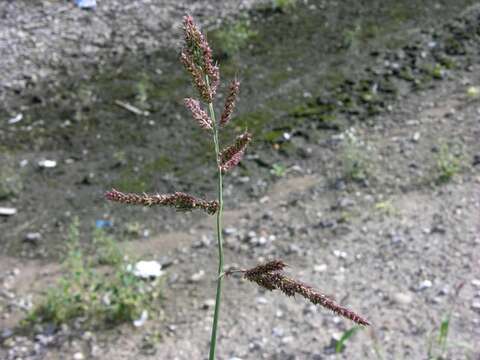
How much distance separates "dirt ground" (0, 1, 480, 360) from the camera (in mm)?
3666

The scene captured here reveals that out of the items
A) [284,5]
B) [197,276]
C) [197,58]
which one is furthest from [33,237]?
[197,58]

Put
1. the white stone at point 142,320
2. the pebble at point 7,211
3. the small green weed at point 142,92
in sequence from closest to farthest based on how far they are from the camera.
→ 1. the white stone at point 142,320
2. the pebble at point 7,211
3. the small green weed at point 142,92

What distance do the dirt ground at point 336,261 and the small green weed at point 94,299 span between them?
0.11 metres

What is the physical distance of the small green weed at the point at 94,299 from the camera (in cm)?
404

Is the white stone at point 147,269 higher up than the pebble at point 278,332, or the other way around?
the pebble at point 278,332

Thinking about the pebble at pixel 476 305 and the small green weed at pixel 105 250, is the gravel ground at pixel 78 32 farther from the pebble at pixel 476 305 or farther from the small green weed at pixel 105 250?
the pebble at pixel 476 305

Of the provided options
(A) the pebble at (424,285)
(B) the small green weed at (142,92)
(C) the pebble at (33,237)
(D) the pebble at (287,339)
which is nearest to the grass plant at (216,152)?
(D) the pebble at (287,339)

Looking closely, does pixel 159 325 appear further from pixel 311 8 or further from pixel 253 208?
pixel 311 8

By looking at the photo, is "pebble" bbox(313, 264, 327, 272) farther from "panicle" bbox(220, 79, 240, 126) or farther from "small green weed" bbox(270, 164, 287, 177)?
"panicle" bbox(220, 79, 240, 126)

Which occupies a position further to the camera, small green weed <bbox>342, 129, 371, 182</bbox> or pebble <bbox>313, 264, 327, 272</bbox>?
small green weed <bbox>342, 129, 371, 182</bbox>

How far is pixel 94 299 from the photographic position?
413cm

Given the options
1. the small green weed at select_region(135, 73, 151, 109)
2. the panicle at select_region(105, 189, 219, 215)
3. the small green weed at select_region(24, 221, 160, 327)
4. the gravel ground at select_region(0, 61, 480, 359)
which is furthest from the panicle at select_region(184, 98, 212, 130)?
the small green weed at select_region(135, 73, 151, 109)

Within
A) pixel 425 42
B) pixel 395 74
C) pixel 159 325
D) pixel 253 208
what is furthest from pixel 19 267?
pixel 425 42

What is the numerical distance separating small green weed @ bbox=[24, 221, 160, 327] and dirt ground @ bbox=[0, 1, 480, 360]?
0.11 metres
